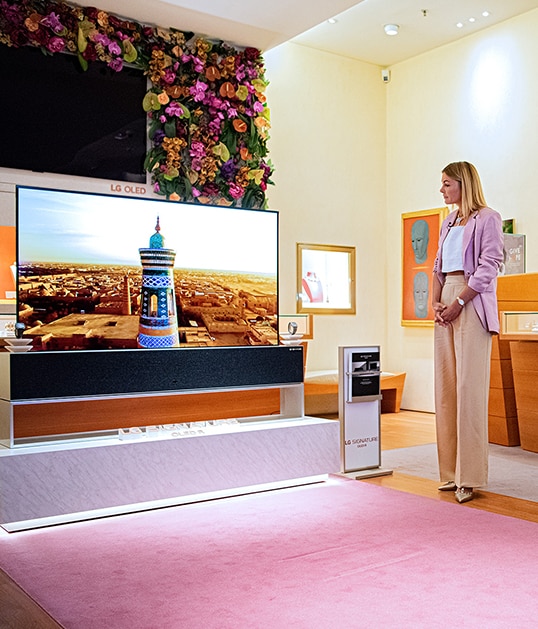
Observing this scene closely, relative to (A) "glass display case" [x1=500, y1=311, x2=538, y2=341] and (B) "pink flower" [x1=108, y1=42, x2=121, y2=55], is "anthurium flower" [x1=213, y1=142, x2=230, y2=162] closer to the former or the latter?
(B) "pink flower" [x1=108, y1=42, x2=121, y2=55]

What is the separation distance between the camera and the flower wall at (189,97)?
4652 mm

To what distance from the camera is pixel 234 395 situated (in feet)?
15.1

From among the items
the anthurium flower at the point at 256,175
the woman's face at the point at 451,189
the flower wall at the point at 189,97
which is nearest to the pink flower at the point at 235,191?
the flower wall at the point at 189,97

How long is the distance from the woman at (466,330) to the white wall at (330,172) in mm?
3260

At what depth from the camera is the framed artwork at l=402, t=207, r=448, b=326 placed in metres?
7.29

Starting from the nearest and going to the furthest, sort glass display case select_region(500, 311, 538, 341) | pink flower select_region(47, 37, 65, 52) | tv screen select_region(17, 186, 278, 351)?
tv screen select_region(17, 186, 278, 351)
pink flower select_region(47, 37, 65, 52)
glass display case select_region(500, 311, 538, 341)

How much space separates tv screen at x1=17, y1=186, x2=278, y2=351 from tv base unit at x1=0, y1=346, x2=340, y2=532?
194 mm

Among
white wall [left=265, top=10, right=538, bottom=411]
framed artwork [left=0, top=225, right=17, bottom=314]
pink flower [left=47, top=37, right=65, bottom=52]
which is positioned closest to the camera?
framed artwork [left=0, top=225, right=17, bottom=314]

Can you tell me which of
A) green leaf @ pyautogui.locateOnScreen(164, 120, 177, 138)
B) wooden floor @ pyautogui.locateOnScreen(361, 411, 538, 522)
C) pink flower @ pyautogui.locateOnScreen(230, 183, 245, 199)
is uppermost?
green leaf @ pyautogui.locateOnScreen(164, 120, 177, 138)

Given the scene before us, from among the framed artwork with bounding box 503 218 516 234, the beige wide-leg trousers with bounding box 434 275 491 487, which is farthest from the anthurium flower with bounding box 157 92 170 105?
the framed artwork with bounding box 503 218 516 234

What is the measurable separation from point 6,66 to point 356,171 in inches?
158

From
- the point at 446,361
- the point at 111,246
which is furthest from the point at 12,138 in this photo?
the point at 446,361

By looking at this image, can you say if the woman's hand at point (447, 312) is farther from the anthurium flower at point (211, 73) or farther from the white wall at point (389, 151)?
the white wall at point (389, 151)

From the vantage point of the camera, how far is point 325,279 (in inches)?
288
